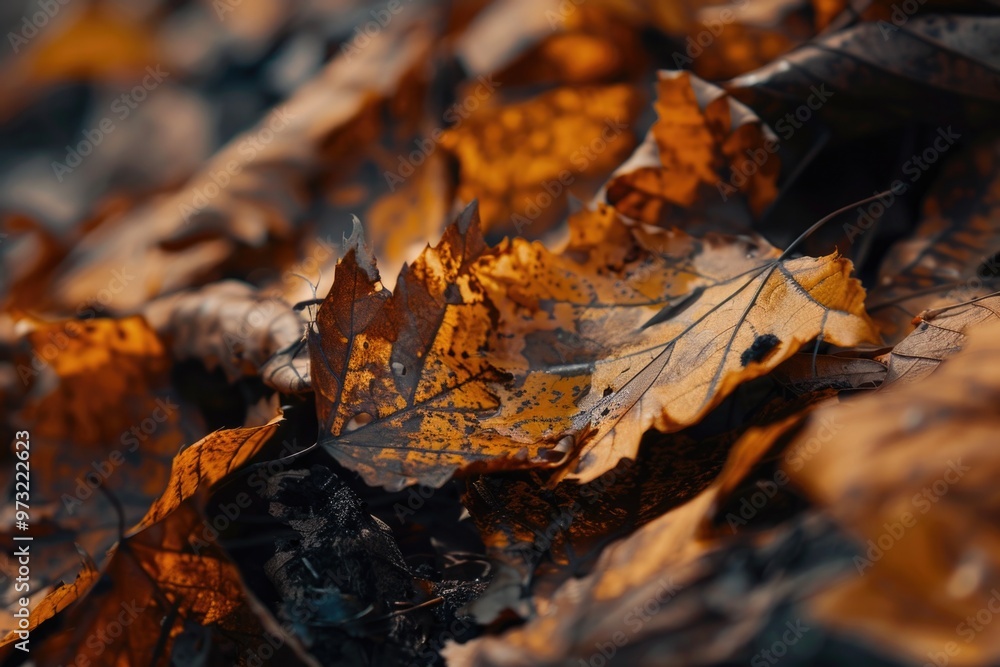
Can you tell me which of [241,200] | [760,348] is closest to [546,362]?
[760,348]

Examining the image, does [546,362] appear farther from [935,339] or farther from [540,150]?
[540,150]

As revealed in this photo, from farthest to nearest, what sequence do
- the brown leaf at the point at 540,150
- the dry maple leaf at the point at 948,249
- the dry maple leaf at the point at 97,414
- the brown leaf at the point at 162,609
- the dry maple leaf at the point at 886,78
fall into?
the brown leaf at the point at 540,150 → the dry maple leaf at the point at 97,414 → the dry maple leaf at the point at 886,78 → the dry maple leaf at the point at 948,249 → the brown leaf at the point at 162,609

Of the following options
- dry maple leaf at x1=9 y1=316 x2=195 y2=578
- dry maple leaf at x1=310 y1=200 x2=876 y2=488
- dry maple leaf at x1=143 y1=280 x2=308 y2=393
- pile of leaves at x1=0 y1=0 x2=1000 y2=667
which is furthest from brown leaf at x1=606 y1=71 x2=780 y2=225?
dry maple leaf at x1=9 y1=316 x2=195 y2=578

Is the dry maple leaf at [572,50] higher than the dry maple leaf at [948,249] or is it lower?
higher

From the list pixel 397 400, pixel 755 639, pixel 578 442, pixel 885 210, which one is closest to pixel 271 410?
pixel 397 400

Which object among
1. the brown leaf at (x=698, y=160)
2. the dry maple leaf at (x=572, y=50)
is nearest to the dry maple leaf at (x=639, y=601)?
the brown leaf at (x=698, y=160)

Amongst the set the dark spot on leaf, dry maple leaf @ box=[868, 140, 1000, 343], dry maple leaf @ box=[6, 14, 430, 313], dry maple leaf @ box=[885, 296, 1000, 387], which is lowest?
dry maple leaf @ box=[868, 140, 1000, 343]

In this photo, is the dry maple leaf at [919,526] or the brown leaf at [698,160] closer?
the dry maple leaf at [919,526]

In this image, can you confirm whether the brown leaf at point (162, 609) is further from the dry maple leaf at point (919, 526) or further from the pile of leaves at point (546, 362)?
the dry maple leaf at point (919, 526)

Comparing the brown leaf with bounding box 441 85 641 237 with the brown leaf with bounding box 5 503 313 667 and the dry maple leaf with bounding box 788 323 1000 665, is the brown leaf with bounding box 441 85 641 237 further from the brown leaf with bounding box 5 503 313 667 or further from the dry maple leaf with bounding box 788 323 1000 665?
the dry maple leaf with bounding box 788 323 1000 665
